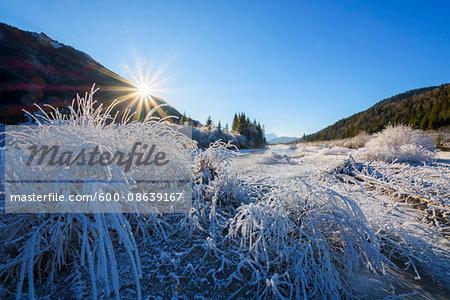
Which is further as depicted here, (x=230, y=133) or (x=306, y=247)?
(x=230, y=133)

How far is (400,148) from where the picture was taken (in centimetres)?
572

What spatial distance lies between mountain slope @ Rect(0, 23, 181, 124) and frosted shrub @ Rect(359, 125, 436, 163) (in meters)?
20.0

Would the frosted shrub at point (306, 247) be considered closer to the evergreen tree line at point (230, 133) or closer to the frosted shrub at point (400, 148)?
the frosted shrub at point (400, 148)

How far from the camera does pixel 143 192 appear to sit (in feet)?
5.57

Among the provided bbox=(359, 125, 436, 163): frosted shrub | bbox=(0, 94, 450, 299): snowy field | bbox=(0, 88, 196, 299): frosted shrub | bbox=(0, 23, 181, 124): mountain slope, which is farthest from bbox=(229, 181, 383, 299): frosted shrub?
bbox=(0, 23, 181, 124): mountain slope

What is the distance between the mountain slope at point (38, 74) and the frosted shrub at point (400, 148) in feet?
65.6

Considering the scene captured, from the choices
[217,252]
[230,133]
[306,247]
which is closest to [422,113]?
[230,133]

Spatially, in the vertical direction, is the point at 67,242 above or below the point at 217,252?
above

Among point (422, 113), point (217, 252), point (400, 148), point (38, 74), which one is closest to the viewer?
point (217, 252)

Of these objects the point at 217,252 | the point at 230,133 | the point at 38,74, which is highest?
the point at 38,74

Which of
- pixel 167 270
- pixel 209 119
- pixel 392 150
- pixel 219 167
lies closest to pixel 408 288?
pixel 167 270

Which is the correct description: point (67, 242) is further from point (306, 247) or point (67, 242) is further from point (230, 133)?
point (230, 133)

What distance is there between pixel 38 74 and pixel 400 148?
51.7m

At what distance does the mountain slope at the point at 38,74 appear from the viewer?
2447 cm
